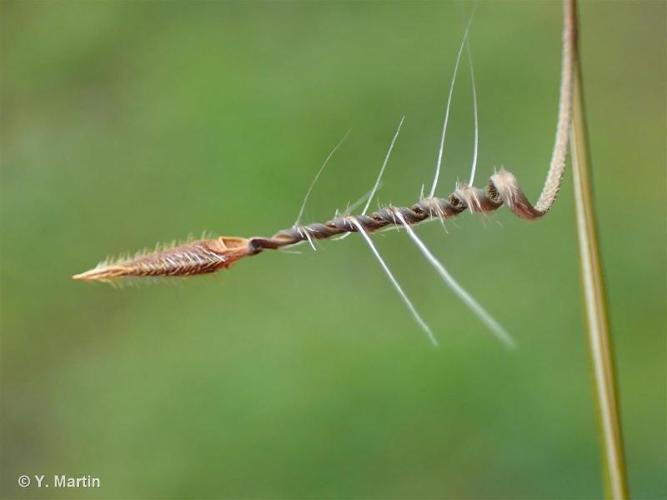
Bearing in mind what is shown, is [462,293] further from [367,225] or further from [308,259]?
[308,259]

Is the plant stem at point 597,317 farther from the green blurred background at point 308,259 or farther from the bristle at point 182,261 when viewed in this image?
the green blurred background at point 308,259

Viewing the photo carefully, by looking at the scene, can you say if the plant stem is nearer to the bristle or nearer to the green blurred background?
the bristle

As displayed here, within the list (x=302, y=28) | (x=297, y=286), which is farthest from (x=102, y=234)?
(x=302, y=28)

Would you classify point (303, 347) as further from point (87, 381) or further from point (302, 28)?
point (302, 28)

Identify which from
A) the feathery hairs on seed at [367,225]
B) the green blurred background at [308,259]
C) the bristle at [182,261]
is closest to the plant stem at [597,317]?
the feathery hairs on seed at [367,225]

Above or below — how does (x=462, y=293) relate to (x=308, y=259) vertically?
below

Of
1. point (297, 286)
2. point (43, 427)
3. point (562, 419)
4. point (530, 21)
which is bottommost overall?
point (562, 419)

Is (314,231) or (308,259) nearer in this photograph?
(314,231)

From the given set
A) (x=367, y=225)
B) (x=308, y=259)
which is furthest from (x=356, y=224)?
(x=308, y=259)
